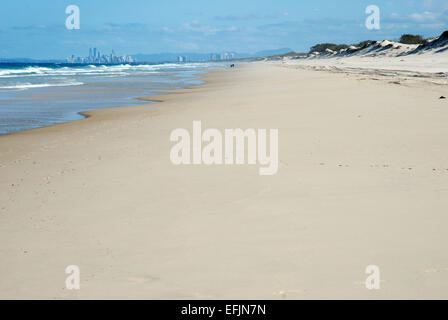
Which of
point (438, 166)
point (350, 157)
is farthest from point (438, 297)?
point (350, 157)

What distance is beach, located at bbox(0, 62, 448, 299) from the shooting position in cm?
280

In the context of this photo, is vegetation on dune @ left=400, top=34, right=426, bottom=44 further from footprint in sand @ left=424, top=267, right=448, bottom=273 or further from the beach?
footprint in sand @ left=424, top=267, right=448, bottom=273

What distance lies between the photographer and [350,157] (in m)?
5.86

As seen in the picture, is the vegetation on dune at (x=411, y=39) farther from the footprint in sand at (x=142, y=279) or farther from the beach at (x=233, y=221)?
the footprint in sand at (x=142, y=279)

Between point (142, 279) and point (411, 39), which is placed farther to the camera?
point (411, 39)

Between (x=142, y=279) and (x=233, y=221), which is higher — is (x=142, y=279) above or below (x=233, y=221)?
below

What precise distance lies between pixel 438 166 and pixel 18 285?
447 cm

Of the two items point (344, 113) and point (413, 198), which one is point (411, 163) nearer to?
point (413, 198)

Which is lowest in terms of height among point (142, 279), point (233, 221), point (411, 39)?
point (142, 279)

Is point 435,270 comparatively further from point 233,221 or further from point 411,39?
point 411,39

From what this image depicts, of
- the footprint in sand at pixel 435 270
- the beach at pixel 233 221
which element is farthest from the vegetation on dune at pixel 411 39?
the footprint in sand at pixel 435 270

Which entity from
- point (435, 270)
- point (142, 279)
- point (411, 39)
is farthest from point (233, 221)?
point (411, 39)

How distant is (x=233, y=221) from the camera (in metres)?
3.80

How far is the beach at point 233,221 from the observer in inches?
110
